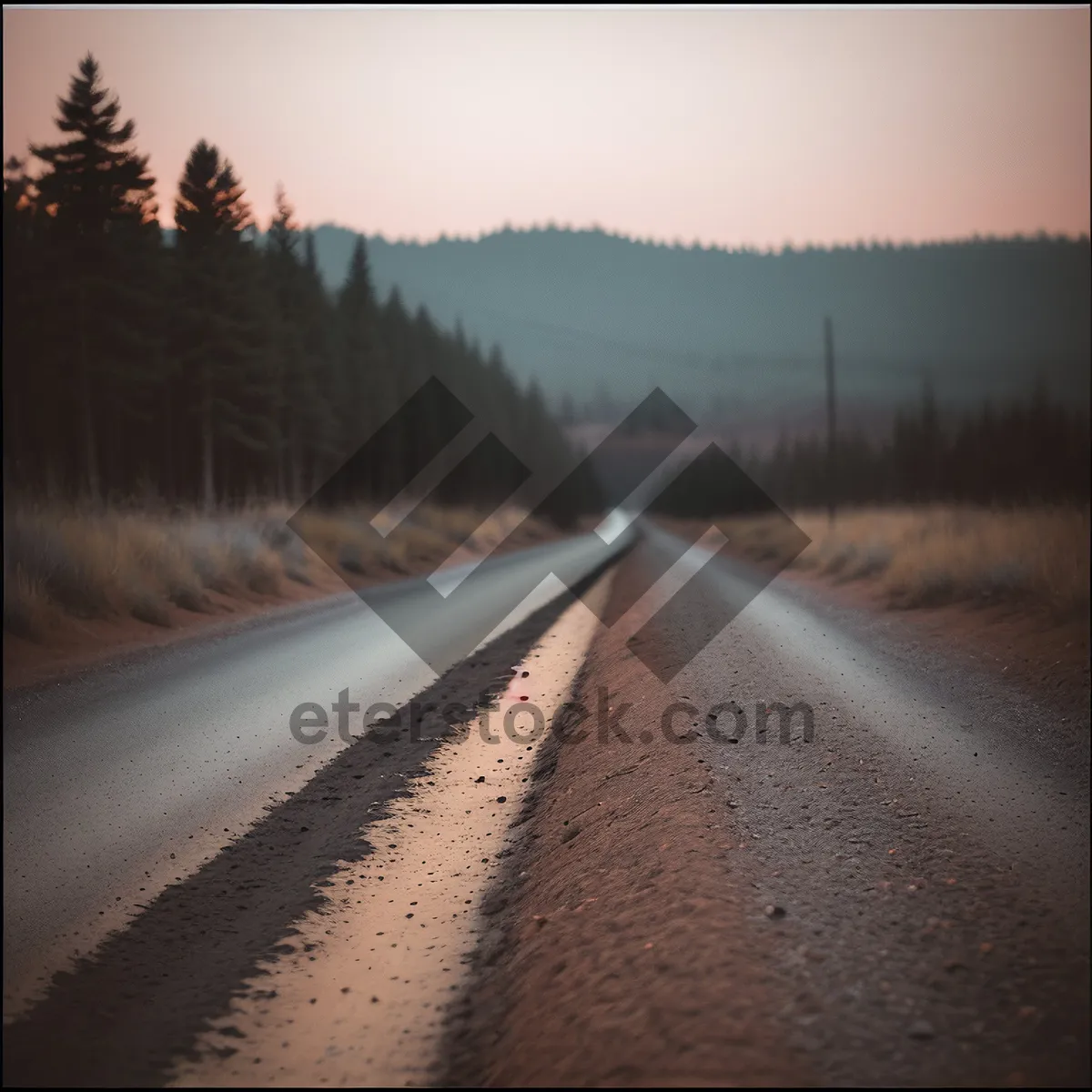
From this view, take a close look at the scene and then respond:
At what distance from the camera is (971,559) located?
13766mm

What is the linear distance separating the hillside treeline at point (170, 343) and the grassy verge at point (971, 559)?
53.0 feet

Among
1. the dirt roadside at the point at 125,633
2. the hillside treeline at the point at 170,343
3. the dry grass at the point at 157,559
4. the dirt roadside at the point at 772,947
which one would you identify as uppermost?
the hillside treeline at the point at 170,343

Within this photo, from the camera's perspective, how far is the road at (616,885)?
2.70 m

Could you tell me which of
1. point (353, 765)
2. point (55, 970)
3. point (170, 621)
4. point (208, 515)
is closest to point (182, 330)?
point (208, 515)

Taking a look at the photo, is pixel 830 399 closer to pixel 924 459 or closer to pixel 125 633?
pixel 125 633

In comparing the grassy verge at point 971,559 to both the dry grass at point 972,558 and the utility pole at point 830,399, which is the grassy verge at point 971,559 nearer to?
the dry grass at point 972,558

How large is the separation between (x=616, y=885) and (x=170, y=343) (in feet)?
119

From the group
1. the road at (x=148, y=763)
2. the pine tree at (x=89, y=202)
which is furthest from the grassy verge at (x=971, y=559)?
the pine tree at (x=89, y=202)

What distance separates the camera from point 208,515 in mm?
19719

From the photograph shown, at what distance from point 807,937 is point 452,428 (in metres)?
62.8

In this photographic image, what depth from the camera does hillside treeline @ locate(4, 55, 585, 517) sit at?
→ 1053 inches

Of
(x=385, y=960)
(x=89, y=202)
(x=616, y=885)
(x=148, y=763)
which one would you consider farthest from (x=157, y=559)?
(x=89, y=202)

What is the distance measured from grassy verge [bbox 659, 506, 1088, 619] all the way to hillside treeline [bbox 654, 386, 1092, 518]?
856 cm

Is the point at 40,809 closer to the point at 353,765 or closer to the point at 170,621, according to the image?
the point at 353,765
